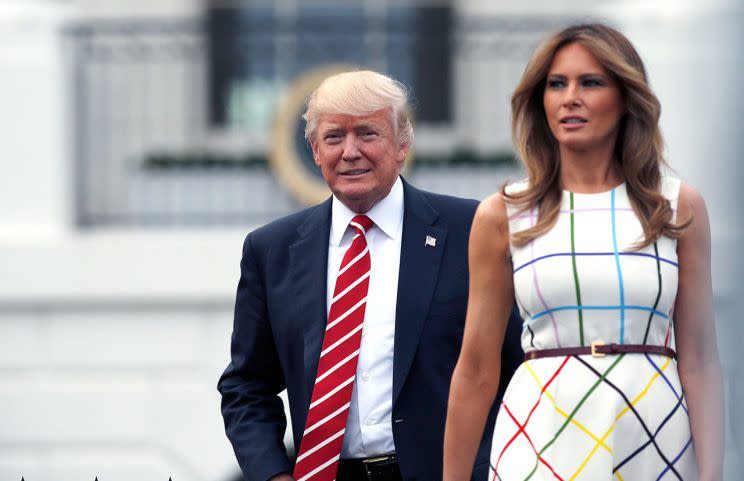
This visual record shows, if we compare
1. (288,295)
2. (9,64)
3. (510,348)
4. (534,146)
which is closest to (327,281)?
(288,295)

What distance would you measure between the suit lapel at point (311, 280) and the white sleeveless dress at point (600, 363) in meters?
0.79

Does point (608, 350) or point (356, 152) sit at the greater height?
point (356, 152)

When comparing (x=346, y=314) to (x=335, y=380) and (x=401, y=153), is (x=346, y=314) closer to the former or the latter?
(x=335, y=380)

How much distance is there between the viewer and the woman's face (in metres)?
3.22

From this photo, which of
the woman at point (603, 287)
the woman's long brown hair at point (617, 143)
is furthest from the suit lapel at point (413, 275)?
the woman's long brown hair at point (617, 143)

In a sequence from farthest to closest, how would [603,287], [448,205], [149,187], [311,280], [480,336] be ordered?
[149,187]
[448,205]
[311,280]
[480,336]
[603,287]

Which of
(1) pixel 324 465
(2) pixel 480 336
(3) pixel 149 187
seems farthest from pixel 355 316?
(3) pixel 149 187

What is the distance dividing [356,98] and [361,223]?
1.13 ft

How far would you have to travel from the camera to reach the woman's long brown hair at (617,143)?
3.19m

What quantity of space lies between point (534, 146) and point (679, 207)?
1.20ft

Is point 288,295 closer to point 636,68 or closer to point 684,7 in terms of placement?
point 636,68

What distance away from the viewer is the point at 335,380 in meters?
3.78

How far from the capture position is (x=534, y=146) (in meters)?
3.38

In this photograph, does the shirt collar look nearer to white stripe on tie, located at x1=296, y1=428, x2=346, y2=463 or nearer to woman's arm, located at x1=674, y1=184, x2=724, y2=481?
white stripe on tie, located at x1=296, y1=428, x2=346, y2=463
